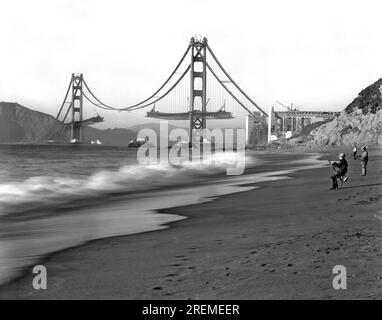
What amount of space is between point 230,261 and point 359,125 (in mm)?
63784

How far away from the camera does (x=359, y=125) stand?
65438 mm

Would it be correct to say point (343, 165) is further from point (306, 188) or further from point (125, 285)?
point (125, 285)

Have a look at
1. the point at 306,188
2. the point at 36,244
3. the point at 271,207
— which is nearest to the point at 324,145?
the point at 306,188

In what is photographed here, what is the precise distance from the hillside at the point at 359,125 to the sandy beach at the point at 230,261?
5305 centimetres

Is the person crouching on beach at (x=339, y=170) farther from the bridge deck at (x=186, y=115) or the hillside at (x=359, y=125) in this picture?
the bridge deck at (x=186, y=115)

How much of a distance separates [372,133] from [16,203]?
54.7 m

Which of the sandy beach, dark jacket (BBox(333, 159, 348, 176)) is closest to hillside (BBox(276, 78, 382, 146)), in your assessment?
dark jacket (BBox(333, 159, 348, 176))

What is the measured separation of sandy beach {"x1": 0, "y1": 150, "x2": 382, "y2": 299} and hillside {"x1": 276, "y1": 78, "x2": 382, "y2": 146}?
53046 mm

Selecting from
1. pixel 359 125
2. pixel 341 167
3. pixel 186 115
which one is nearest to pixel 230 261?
pixel 341 167

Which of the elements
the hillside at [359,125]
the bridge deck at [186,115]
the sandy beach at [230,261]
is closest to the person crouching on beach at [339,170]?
the sandy beach at [230,261]

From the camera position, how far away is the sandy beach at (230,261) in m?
4.40

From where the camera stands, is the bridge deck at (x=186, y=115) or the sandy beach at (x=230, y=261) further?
the bridge deck at (x=186, y=115)

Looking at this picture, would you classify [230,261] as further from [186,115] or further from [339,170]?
[186,115]

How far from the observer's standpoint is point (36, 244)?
271 inches
